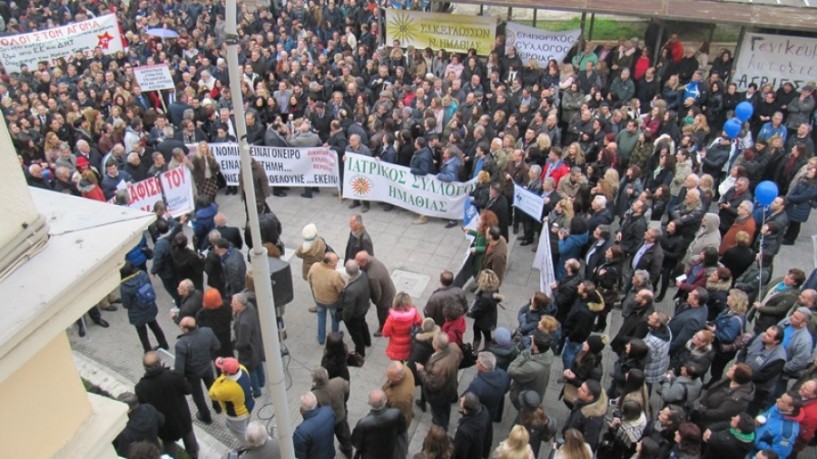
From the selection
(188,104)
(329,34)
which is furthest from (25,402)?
(329,34)

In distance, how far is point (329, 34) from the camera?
1975cm

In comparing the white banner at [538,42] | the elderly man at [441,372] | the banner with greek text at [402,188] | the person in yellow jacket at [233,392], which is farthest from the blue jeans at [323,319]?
A: the white banner at [538,42]

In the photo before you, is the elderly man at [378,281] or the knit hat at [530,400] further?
the elderly man at [378,281]

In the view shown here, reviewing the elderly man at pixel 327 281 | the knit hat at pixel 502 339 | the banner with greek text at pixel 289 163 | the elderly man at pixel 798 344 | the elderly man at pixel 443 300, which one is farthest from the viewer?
the banner with greek text at pixel 289 163

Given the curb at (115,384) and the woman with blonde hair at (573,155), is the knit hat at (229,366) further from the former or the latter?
the woman with blonde hair at (573,155)

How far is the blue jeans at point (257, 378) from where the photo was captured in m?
8.25

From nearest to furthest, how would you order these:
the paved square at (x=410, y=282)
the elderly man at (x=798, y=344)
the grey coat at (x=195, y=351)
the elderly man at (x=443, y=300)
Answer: the elderly man at (x=798, y=344), the grey coat at (x=195, y=351), the elderly man at (x=443, y=300), the paved square at (x=410, y=282)

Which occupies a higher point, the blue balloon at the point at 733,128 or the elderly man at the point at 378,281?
the blue balloon at the point at 733,128

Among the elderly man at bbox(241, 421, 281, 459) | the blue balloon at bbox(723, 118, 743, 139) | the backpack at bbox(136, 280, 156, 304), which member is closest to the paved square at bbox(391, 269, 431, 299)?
the backpack at bbox(136, 280, 156, 304)

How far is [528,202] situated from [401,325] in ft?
12.9

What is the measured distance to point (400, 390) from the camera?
679 cm

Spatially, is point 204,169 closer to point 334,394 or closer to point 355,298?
point 355,298

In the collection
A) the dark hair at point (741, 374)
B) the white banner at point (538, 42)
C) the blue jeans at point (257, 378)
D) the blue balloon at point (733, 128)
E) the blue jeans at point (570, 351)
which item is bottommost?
the blue jeans at point (257, 378)

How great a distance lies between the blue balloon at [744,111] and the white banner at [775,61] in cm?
149
